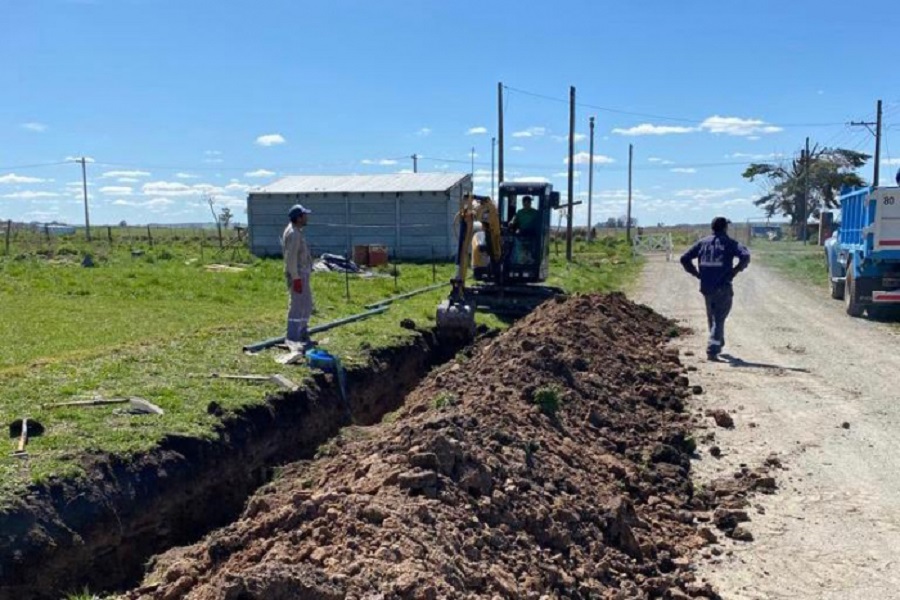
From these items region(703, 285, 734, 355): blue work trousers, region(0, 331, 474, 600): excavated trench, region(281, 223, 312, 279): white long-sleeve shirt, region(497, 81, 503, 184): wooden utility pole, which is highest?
region(497, 81, 503, 184): wooden utility pole

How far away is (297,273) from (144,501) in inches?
168

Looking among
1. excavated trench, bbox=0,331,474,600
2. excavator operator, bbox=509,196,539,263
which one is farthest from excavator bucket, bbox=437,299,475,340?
excavated trench, bbox=0,331,474,600

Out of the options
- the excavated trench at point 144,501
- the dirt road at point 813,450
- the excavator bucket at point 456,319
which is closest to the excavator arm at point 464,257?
the excavator bucket at point 456,319

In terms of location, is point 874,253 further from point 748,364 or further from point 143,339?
point 143,339

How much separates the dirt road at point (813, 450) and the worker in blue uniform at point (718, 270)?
55cm

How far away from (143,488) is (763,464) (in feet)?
15.7

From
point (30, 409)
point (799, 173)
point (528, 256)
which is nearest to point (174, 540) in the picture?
point (30, 409)

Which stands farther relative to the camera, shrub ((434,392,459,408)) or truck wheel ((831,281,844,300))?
truck wheel ((831,281,844,300))

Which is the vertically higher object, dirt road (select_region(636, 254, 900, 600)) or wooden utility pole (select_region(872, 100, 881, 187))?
wooden utility pole (select_region(872, 100, 881, 187))

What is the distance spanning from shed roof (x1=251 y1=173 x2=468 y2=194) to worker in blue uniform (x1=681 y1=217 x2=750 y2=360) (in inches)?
780

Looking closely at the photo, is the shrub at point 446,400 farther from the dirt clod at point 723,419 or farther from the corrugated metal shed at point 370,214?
the corrugated metal shed at point 370,214

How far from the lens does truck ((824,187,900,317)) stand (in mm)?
14828

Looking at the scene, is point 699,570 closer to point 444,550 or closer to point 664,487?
point 664,487

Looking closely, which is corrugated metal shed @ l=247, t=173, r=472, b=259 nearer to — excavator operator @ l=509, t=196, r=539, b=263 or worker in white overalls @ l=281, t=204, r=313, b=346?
excavator operator @ l=509, t=196, r=539, b=263
